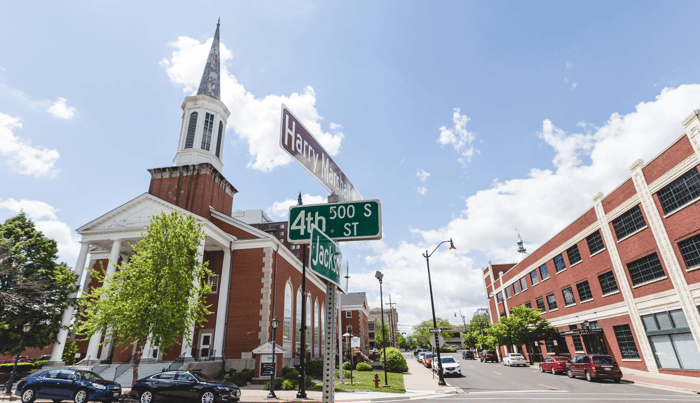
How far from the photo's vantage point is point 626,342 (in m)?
27.5

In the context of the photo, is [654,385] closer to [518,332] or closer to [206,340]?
[518,332]

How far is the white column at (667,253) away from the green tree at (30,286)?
4021 centimetres

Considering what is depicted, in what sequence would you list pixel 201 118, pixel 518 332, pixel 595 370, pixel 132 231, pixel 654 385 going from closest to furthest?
pixel 654 385
pixel 595 370
pixel 132 231
pixel 201 118
pixel 518 332

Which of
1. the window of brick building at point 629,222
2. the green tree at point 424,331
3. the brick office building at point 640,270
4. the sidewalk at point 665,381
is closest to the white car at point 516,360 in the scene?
the brick office building at point 640,270

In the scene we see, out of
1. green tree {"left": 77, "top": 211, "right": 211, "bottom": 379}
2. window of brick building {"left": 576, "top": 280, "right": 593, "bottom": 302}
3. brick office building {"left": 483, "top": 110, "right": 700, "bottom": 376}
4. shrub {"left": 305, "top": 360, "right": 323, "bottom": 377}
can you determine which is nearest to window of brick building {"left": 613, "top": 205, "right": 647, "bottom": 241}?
brick office building {"left": 483, "top": 110, "right": 700, "bottom": 376}

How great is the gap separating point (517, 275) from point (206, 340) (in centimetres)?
4168

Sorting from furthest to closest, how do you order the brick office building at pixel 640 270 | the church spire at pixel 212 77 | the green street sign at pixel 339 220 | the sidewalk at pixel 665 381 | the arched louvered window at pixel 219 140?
the church spire at pixel 212 77 < the arched louvered window at pixel 219 140 < the brick office building at pixel 640 270 < the sidewalk at pixel 665 381 < the green street sign at pixel 339 220

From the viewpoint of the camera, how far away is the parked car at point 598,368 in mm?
22250

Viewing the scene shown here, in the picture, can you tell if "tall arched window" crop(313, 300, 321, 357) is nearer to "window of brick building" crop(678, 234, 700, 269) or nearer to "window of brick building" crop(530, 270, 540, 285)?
"window of brick building" crop(530, 270, 540, 285)

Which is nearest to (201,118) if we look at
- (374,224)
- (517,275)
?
(374,224)

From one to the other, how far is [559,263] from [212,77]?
43.5 meters

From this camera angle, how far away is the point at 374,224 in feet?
12.5

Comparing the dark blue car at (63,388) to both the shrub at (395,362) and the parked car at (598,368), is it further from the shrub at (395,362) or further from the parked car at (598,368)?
the parked car at (598,368)

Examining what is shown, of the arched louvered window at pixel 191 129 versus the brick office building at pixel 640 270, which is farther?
the arched louvered window at pixel 191 129
